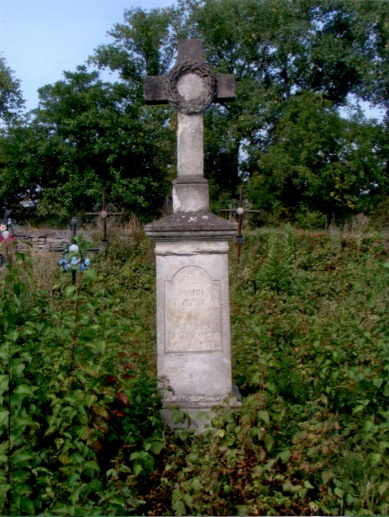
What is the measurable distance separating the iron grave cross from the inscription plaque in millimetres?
818

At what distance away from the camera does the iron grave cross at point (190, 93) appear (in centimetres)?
413

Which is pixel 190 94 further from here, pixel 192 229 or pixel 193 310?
pixel 193 310

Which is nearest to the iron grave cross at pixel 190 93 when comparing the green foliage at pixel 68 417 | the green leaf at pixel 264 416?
the green foliage at pixel 68 417

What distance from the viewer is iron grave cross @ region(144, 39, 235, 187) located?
13.6ft

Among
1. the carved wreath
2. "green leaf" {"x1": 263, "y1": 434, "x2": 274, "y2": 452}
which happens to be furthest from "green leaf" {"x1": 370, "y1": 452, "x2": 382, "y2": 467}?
the carved wreath

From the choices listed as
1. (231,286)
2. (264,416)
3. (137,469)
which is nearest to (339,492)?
(264,416)

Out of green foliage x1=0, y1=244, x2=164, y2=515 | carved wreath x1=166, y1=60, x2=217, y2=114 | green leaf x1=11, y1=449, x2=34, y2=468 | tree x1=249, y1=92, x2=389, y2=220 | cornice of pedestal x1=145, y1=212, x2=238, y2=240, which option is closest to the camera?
green leaf x1=11, y1=449, x2=34, y2=468

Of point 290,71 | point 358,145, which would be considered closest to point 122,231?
point 358,145

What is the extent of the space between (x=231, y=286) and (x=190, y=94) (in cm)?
562

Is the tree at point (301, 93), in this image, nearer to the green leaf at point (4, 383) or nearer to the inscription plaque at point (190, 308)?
the inscription plaque at point (190, 308)

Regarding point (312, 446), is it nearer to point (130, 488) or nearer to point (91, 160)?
point (130, 488)

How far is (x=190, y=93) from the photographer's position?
4145 mm

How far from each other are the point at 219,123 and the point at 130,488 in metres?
21.0

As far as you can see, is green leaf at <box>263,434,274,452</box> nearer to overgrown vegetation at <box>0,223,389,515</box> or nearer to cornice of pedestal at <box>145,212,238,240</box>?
overgrown vegetation at <box>0,223,389,515</box>
